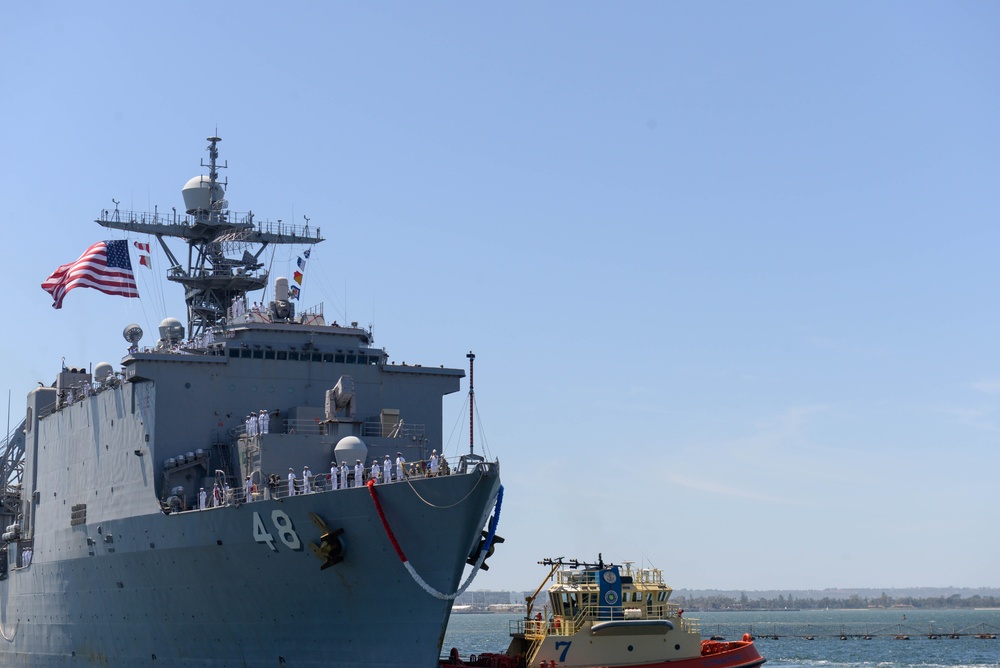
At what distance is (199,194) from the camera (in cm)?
3712

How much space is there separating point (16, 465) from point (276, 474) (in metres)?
18.9

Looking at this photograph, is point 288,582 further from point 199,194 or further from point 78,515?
point 199,194

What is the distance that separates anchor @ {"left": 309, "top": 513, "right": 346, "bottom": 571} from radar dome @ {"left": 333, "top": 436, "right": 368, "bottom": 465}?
8.82 ft

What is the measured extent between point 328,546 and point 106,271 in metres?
13.2

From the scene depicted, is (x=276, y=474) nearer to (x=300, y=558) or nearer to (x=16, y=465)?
(x=300, y=558)

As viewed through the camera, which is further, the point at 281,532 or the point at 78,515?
the point at 78,515

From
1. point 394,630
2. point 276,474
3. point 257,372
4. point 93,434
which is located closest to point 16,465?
point 93,434

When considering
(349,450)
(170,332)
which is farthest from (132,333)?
(349,450)

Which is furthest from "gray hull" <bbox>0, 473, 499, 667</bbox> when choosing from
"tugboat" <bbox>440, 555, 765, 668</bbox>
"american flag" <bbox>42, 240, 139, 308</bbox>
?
"american flag" <bbox>42, 240, 139, 308</bbox>

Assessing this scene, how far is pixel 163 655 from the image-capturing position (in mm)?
28406

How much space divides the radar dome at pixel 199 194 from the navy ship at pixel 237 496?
7 cm

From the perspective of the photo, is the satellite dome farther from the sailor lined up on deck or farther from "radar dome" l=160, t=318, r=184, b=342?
"radar dome" l=160, t=318, r=184, b=342

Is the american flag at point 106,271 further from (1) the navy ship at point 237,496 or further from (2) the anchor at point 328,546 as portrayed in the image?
(2) the anchor at point 328,546

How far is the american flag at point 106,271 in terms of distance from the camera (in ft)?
109
